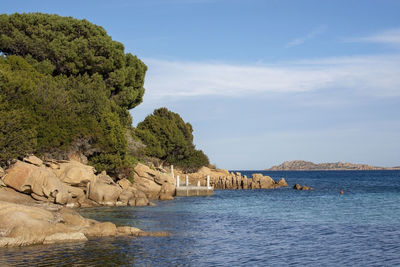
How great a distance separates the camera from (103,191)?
4256cm

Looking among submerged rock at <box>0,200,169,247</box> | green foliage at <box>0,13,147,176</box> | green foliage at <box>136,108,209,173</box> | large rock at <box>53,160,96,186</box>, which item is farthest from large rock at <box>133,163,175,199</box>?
submerged rock at <box>0,200,169,247</box>

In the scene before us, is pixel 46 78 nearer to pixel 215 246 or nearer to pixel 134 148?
pixel 134 148

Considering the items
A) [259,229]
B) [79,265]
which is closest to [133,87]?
[259,229]

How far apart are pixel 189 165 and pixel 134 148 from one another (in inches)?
1450

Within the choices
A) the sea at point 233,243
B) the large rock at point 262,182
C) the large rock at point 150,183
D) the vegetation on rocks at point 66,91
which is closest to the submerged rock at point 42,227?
the sea at point 233,243

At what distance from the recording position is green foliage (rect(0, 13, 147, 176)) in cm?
3997

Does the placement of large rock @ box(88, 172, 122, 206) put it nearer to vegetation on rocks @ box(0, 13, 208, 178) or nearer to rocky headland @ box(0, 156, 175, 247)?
rocky headland @ box(0, 156, 175, 247)

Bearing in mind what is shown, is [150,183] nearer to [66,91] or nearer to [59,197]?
[66,91]

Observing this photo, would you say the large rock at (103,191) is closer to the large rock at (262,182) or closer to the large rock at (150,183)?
the large rock at (150,183)

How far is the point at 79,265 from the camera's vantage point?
1839cm

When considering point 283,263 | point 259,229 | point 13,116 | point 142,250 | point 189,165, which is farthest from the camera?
point 189,165

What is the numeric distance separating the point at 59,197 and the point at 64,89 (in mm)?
16714

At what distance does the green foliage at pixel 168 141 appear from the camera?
85725 millimetres

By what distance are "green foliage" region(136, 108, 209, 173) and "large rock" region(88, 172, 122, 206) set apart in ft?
128
